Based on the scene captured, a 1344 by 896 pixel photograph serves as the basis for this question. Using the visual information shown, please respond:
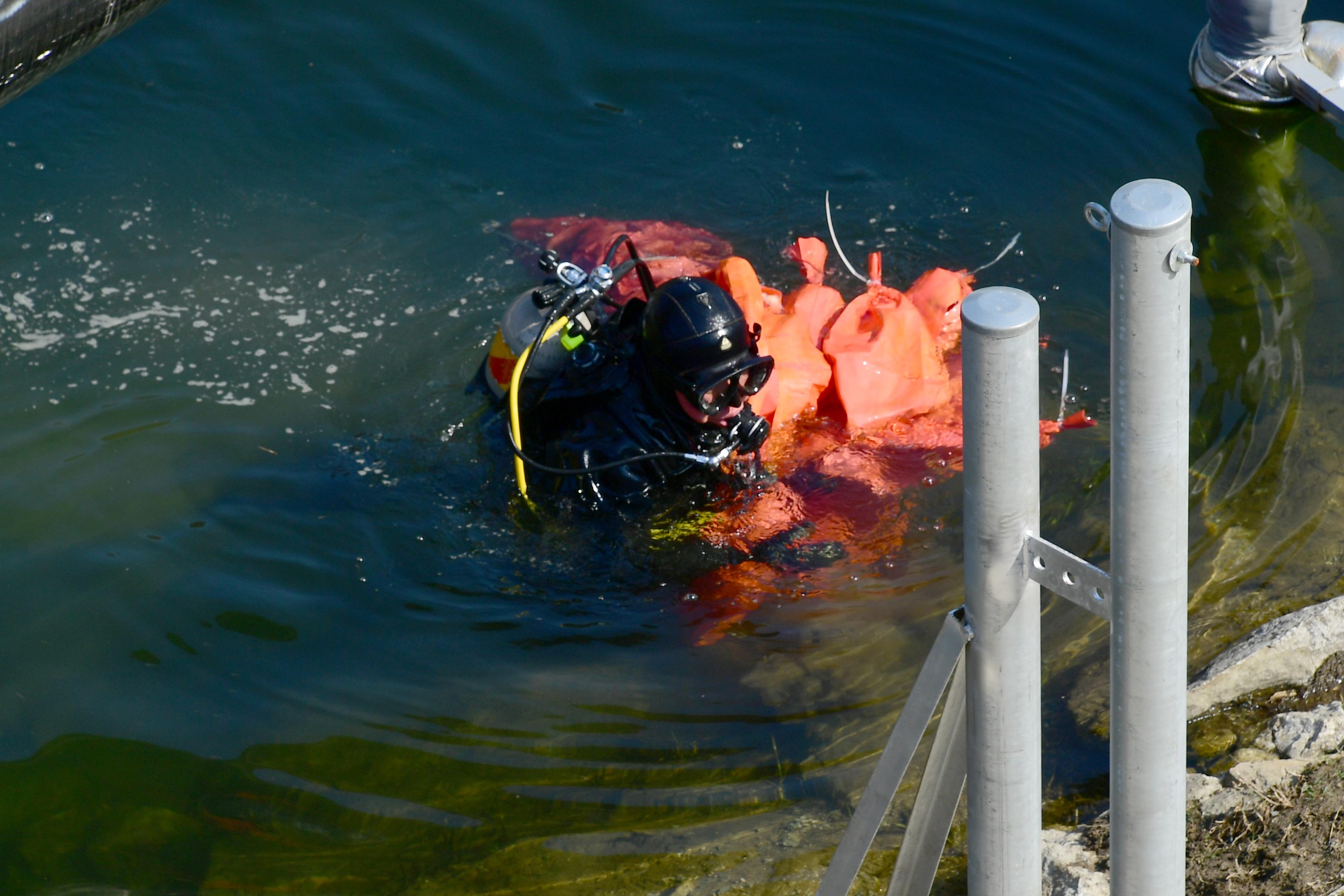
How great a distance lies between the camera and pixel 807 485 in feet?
14.3

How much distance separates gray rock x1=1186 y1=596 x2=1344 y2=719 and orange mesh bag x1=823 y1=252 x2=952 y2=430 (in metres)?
1.48

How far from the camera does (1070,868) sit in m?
2.72

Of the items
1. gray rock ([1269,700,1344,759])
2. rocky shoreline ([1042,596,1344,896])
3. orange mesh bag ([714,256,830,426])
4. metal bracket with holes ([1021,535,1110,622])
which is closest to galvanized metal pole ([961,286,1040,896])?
metal bracket with holes ([1021,535,1110,622])

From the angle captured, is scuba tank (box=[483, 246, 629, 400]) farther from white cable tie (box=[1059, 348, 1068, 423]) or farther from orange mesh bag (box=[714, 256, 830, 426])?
white cable tie (box=[1059, 348, 1068, 423])

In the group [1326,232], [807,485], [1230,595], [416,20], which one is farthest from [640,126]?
[1230,595]

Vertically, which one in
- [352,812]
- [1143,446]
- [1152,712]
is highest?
[1143,446]

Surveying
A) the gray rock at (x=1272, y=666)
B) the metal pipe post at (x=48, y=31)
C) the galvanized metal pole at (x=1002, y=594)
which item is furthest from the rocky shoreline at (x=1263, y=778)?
the metal pipe post at (x=48, y=31)

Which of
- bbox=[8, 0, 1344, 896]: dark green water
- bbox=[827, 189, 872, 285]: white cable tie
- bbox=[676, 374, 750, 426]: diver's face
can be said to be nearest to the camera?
bbox=[8, 0, 1344, 896]: dark green water

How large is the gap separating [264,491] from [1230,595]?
351 centimetres

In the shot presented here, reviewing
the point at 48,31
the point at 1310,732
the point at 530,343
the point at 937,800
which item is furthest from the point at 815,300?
the point at 48,31

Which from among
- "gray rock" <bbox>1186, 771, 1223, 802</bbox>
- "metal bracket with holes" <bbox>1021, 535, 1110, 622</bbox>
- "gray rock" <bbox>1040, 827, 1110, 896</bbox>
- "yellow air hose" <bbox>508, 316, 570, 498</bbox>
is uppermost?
"metal bracket with holes" <bbox>1021, 535, 1110, 622</bbox>

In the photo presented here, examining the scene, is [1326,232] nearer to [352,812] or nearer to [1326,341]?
[1326,341]

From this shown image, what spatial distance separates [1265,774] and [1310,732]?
258 millimetres

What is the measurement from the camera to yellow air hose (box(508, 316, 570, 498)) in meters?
3.63
